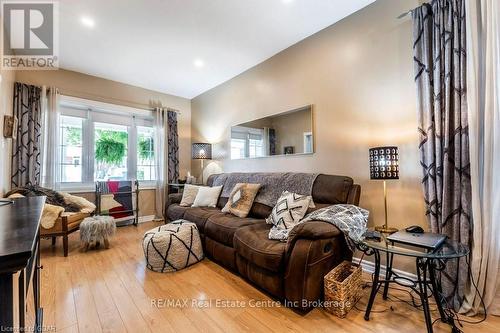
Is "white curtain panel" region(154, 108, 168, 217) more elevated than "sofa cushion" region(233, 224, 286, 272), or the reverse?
"white curtain panel" region(154, 108, 168, 217)

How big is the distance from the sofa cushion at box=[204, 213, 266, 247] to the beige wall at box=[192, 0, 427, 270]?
3.23 ft

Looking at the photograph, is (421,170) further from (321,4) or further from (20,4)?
(20,4)

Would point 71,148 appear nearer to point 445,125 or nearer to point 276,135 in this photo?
point 276,135

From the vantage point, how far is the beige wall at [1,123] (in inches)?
96.7

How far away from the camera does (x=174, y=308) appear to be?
1.67 meters

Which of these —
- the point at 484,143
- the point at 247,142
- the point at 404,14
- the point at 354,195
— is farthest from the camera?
the point at 247,142

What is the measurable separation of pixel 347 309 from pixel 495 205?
1.20 meters

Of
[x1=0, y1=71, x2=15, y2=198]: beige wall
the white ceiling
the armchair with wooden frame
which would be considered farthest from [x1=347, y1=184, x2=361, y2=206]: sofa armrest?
[x1=0, y1=71, x2=15, y2=198]: beige wall

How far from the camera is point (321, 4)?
2.24m

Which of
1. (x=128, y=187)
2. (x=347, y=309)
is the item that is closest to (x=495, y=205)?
(x=347, y=309)

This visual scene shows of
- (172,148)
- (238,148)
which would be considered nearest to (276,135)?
(238,148)

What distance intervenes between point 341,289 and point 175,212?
2384 mm

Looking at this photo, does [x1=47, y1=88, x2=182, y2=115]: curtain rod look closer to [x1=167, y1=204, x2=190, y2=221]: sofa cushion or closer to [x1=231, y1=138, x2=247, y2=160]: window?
[x1=231, y1=138, x2=247, y2=160]: window

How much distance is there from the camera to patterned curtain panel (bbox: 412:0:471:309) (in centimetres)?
162
